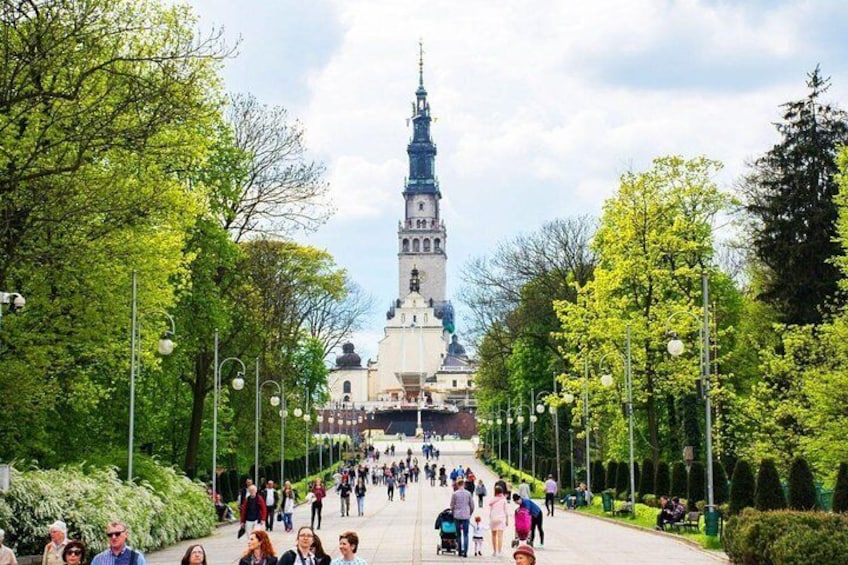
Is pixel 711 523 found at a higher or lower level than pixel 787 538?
lower

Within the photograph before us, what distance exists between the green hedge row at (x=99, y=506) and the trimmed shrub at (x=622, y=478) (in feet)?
68.2

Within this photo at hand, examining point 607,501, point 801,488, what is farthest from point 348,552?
point 607,501

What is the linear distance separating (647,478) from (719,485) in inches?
283

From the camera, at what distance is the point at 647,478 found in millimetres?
50969

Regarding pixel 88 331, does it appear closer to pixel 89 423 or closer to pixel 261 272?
pixel 89 423

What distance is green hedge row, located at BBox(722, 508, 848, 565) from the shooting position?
74.4ft

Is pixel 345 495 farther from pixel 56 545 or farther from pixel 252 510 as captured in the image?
pixel 56 545

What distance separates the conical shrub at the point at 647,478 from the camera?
1998 inches

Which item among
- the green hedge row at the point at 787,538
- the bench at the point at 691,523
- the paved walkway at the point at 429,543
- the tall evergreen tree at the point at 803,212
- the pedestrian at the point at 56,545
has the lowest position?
the paved walkway at the point at 429,543

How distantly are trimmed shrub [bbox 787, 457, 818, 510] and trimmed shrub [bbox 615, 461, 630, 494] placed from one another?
19.4m

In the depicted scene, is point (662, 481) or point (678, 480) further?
point (662, 481)

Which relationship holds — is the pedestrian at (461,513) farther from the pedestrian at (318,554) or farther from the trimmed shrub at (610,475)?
the trimmed shrub at (610,475)

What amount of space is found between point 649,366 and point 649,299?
2671 millimetres

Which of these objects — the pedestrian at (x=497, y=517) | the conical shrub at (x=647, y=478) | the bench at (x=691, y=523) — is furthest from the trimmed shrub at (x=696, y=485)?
the pedestrian at (x=497, y=517)
